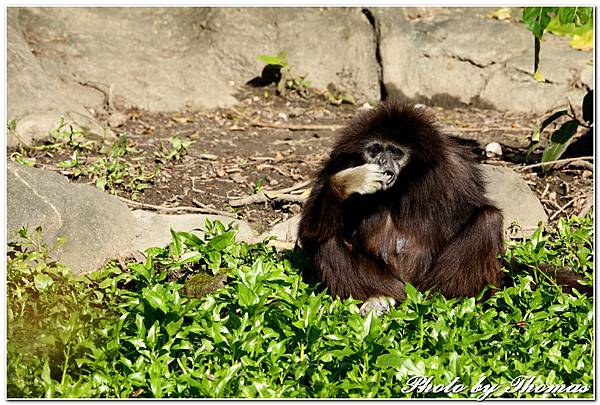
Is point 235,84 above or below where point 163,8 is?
below

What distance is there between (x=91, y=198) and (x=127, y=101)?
4206mm

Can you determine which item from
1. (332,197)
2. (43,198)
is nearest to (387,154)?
(332,197)

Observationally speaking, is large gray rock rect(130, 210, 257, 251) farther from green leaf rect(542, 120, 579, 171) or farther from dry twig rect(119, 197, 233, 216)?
green leaf rect(542, 120, 579, 171)

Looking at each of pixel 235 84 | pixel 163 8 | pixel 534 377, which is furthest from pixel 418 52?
pixel 534 377

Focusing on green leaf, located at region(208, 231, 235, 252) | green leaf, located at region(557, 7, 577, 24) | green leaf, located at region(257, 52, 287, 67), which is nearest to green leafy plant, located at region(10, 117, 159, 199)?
green leaf, located at region(208, 231, 235, 252)

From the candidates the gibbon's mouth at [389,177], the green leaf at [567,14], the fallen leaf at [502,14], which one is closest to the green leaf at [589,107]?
the green leaf at [567,14]

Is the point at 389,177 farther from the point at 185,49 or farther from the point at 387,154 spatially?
the point at 185,49

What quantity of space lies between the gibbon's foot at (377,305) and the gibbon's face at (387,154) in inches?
36.5

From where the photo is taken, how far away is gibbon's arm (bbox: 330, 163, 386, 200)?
21.4 feet

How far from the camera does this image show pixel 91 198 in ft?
25.8

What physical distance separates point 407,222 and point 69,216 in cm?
312

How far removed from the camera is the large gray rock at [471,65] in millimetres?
12148

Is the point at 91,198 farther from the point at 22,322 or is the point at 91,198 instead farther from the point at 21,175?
the point at 22,322

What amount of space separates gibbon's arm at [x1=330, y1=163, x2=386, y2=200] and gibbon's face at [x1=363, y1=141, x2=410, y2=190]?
4.9 inches
